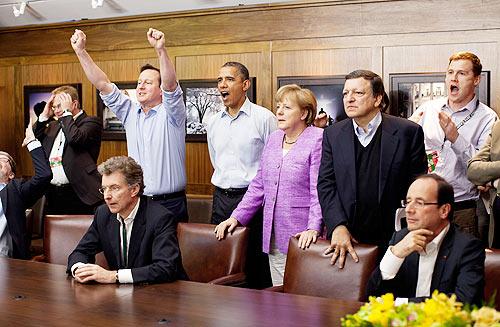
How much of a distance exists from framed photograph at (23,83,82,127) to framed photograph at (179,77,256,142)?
5.81 ft

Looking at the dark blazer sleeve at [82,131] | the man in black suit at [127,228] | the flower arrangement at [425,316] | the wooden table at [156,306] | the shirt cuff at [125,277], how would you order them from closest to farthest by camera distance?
the flower arrangement at [425,316] < the wooden table at [156,306] < the shirt cuff at [125,277] < the man in black suit at [127,228] < the dark blazer sleeve at [82,131]

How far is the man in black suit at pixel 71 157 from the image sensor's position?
18.6 feet

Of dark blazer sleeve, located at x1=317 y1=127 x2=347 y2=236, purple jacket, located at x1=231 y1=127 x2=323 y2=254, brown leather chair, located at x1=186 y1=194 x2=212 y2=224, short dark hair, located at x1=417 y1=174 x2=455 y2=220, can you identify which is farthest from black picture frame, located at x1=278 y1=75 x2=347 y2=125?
short dark hair, located at x1=417 y1=174 x2=455 y2=220

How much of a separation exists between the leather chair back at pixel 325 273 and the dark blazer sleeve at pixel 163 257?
53 cm

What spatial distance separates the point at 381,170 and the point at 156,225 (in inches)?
44.1

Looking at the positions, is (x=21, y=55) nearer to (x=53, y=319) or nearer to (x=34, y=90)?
(x=34, y=90)

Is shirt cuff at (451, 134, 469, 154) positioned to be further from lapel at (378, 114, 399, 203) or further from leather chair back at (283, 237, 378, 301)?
leather chair back at (283, 237, 378, 301)

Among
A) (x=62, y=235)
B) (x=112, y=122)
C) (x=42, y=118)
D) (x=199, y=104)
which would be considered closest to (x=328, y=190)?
(x=62, y=235)

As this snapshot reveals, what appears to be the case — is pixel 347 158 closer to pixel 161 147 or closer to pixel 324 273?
pixel 324 273

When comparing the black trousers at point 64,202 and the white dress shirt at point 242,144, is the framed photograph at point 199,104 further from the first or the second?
the white dress shirt at point 242,144

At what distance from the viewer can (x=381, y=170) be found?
3740mm

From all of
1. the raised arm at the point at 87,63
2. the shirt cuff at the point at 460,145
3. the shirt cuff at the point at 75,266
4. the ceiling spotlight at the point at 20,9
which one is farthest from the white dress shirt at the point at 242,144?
the ceiling spotlight at the point at 20,9

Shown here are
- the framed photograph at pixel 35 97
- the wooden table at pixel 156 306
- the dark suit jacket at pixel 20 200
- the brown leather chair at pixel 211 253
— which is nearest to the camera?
the wooden table at pixel 156 306

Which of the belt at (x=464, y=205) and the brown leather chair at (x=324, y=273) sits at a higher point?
the belt at (x=464, y=205)
